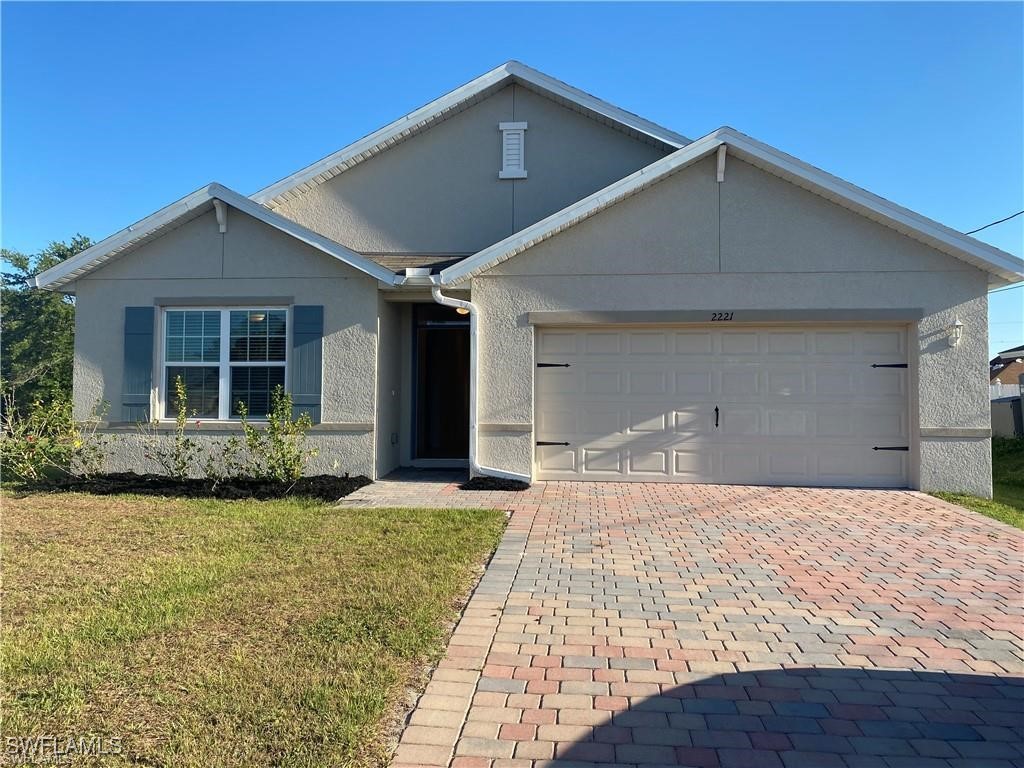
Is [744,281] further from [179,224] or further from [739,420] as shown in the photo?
[179,224]

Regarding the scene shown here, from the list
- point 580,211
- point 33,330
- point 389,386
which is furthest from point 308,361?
point 33,330

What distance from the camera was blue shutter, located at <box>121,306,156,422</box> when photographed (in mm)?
9938

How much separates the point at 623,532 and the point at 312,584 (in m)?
3.31

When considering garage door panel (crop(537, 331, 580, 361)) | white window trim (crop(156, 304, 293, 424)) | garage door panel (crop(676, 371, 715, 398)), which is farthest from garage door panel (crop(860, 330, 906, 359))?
white window trim (crop(156, 304, 293, 424))

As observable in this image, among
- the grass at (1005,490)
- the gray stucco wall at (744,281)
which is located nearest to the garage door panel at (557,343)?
the gray stucco wall at (744,281)

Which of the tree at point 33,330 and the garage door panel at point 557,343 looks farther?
the tree at point 33,330

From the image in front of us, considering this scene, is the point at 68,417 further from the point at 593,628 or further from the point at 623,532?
the point at 593,628

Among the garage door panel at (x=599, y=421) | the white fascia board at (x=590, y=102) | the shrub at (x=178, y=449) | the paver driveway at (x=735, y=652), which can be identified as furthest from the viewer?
the white fascia board at (x=590, y=102)

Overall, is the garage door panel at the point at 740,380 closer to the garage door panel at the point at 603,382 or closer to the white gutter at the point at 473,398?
the garage door panel at the point at 603,382

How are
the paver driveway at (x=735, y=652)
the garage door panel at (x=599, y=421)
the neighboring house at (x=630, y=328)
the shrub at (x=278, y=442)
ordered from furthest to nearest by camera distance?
the garage door panel at (x=599, y=421) < the shrub at (x=278, y=442) < the neighboring house at (x=630, y=328) < the paver driveway at (x=735, y=652)

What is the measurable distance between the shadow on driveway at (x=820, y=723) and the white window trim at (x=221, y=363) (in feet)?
26.7

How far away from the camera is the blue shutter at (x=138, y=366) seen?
A: 994 cm

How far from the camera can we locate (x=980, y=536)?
6.85 meters

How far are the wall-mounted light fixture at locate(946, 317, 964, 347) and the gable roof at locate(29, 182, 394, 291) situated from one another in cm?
788
